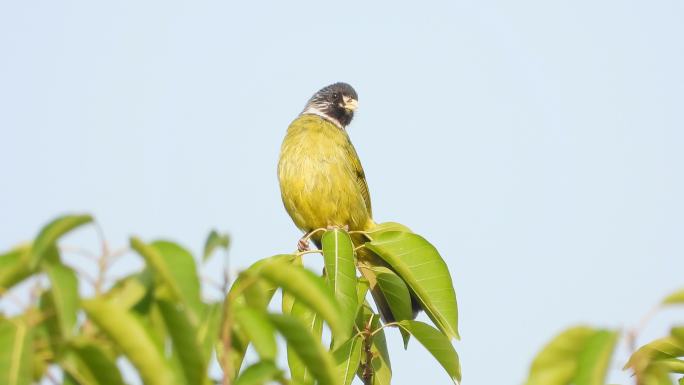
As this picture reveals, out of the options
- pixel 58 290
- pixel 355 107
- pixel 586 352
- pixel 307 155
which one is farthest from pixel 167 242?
pixel 355 107

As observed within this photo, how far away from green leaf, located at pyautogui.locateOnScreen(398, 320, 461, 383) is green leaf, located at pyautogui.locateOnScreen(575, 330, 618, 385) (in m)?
2.12

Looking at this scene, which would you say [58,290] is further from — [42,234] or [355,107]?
[355,107]

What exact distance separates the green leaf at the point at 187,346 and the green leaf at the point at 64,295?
0.62 ft

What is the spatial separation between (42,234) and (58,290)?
12cm

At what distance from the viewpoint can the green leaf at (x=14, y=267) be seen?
6.63ft

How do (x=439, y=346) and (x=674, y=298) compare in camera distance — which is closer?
(x=674, y=298)

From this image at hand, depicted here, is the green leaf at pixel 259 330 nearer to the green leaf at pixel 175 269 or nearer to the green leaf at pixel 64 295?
the green leaf at pixel 175 269

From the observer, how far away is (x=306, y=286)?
83.0 inches

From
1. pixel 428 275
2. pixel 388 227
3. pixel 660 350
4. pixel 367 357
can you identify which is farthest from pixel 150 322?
pixel 388 227

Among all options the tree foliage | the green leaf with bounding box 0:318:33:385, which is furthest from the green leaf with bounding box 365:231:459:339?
the green leaf with bounding box 0:318:33:385

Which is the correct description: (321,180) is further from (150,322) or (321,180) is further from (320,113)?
(150,322)

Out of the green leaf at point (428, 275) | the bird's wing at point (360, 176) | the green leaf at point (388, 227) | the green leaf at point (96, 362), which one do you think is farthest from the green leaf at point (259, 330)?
the bird's wing at point (360, 176)

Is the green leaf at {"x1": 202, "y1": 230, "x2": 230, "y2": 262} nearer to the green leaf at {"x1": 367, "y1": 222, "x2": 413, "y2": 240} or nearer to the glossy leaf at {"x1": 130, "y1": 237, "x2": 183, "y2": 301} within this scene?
the glossy leaf at {"x1": 130, "y1": 237, "x2": 183, "y2": 301}

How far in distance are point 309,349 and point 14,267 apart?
0.64m
